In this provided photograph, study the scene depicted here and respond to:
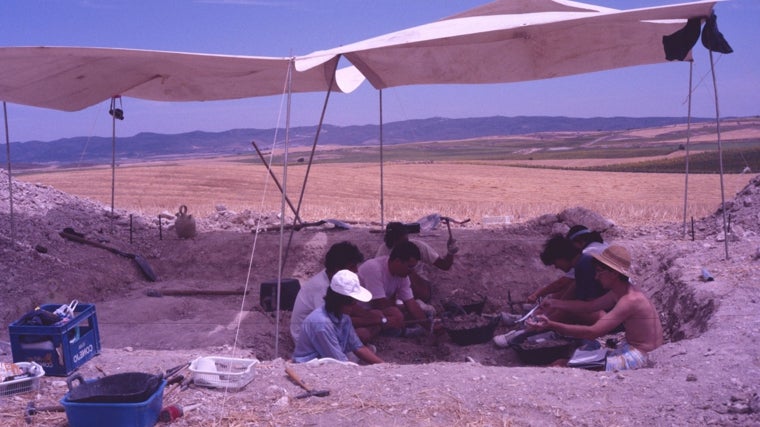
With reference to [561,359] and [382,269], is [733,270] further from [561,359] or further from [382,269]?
[382,269]

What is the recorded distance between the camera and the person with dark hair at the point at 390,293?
5914 mm

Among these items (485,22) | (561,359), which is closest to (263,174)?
(485,22)

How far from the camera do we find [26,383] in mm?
4219

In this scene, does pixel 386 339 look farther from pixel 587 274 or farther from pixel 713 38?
pixel 713 38

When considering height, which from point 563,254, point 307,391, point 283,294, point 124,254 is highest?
point 563,254

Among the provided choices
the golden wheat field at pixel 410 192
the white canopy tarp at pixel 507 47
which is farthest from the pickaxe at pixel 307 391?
the golden wheat field at pixel 410 192

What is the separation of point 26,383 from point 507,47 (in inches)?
234

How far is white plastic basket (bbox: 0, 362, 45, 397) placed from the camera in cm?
412

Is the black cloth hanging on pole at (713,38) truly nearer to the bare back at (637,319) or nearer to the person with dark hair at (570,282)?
the person with dark hair at (570,282)

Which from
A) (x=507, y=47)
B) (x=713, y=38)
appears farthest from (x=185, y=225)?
(x=713, y=38)

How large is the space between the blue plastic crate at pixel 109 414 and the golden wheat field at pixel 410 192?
777cm

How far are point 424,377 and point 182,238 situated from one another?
6208mm

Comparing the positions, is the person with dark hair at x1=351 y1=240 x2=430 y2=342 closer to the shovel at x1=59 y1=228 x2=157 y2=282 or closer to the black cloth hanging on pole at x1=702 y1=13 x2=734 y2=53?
the black cloth hanging on pole at x1=702 y1=13 x2=734 y2=53

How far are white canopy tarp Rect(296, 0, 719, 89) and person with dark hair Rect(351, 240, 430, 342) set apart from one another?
6.28 ft
